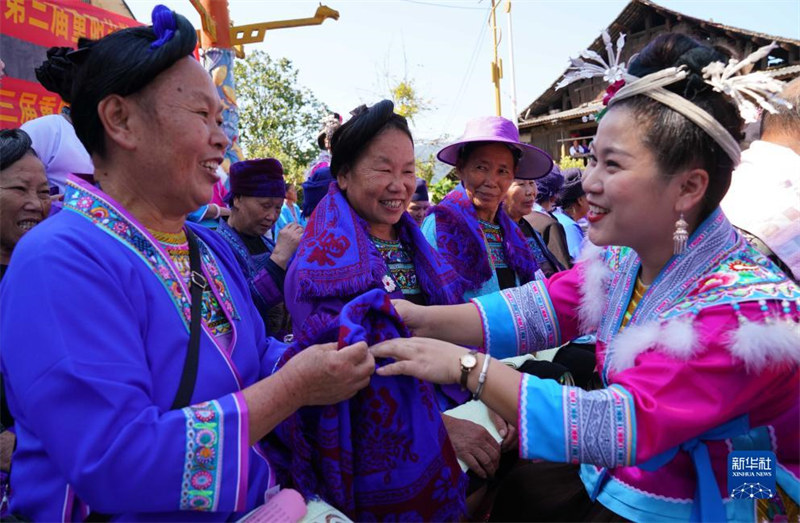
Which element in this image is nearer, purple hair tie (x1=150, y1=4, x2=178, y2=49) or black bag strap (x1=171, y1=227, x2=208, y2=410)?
black bag strap (x1=171, y1=227, x2=208, y2=410)

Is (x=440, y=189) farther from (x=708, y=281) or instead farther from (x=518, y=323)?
(x=708, y=281)

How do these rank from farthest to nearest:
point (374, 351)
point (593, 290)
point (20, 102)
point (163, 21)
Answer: point (20, 102), point (593, 290), point (374, 351), point (163, 21)

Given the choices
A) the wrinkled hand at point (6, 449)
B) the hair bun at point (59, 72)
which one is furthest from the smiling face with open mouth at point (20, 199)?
the hair bun at point (59, 72)

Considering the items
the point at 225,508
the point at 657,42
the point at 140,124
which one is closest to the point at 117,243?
the point at 140,124

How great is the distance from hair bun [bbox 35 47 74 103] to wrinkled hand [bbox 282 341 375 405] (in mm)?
1066

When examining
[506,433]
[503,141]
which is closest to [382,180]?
[503,141]

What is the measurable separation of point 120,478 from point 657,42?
2034 millimetres

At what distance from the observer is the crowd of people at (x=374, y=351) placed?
1.26m

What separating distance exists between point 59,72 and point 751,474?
7.92ft

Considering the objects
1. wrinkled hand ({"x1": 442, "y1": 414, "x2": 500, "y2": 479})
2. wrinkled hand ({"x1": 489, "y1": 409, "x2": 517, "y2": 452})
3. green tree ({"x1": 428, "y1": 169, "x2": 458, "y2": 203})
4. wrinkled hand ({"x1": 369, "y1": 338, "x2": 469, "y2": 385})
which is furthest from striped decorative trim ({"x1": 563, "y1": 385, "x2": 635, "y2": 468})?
green tree ({"x1": 428, "y1": 169, "x2": 458, "y2": 203})

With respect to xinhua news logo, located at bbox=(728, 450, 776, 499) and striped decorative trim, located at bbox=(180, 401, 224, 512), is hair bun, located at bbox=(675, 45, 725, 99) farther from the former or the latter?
striped decorative trim, located at bbox=(180, 401, 224, 512)

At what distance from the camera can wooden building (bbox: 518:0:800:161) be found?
44.9ft

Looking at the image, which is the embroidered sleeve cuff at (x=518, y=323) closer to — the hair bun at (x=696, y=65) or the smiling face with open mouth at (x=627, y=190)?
the smiling face with open mouth at (x=627, y=190)

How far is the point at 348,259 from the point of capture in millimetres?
2404
